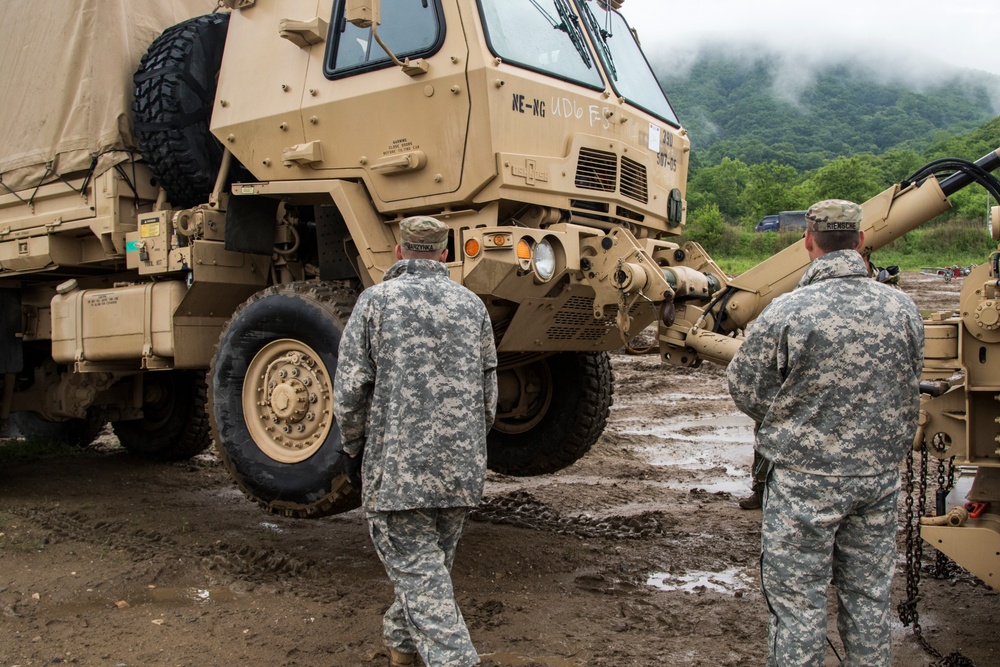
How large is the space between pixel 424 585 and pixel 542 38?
294 cm

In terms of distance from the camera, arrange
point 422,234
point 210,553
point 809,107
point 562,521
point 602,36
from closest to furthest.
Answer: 1. point 422,234
2. point 210,553
3. point 602,36
4. point 562,521
5. point 809,107

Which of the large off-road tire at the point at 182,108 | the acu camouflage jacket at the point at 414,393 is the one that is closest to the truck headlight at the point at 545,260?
the acu camouflage jacket at the point at 414,393

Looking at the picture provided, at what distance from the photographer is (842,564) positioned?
3238mm

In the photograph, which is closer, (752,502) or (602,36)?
(602,36)

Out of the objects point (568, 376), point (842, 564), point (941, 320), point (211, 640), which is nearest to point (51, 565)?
point (211, 640)

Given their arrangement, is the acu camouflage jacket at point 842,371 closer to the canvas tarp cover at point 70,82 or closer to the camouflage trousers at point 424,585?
the camouflage trousers at point 424,585

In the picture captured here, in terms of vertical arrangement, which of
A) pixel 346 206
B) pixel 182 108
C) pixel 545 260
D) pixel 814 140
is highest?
pixel 814 140

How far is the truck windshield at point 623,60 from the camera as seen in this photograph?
5.48 meters

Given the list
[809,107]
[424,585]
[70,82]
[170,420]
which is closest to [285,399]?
[424,585]

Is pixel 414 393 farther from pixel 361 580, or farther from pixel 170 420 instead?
pixel 170 420

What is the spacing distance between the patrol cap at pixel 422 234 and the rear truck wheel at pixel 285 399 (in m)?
1.23

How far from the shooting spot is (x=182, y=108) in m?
5.62

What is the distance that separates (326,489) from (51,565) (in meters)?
1.58

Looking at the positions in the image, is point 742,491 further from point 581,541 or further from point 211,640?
point 211,640
